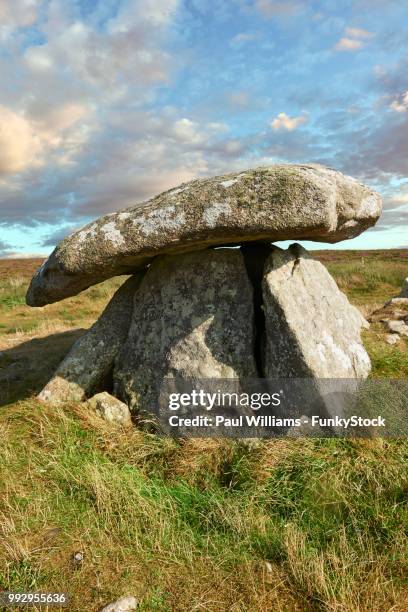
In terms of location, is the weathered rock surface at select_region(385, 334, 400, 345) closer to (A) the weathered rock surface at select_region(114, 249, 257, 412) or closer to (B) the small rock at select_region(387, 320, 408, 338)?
(B) the small rock at select_region(387, 320, 408, 338)

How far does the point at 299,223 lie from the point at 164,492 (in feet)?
10.2

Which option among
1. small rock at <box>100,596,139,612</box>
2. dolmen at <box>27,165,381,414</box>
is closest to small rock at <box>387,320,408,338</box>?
dolmen at <box>27,165,381,414</box>

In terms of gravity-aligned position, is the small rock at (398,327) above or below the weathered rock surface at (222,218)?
below

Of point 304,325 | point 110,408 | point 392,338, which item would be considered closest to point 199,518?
point 110,408

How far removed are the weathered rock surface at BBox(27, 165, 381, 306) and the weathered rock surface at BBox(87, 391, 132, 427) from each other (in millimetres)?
1602

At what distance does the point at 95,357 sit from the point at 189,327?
5.50 ft

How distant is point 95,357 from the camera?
707 centimetres

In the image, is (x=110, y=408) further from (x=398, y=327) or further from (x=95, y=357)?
(x=398, y=327)

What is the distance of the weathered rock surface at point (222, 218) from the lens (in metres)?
5.10

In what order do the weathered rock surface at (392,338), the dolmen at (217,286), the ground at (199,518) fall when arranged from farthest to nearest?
the weathered rock surface at (392,338) < the dolmen at (217,286) < the ground at (199,518)

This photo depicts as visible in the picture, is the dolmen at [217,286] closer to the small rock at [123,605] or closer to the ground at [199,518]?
the ground at [199,518]

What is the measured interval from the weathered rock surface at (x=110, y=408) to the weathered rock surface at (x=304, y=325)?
1954 mm

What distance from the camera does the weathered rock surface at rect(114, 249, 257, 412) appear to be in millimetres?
6184

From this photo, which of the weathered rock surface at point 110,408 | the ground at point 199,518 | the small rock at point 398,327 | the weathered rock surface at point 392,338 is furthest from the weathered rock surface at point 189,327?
the small rock at point 398,327
